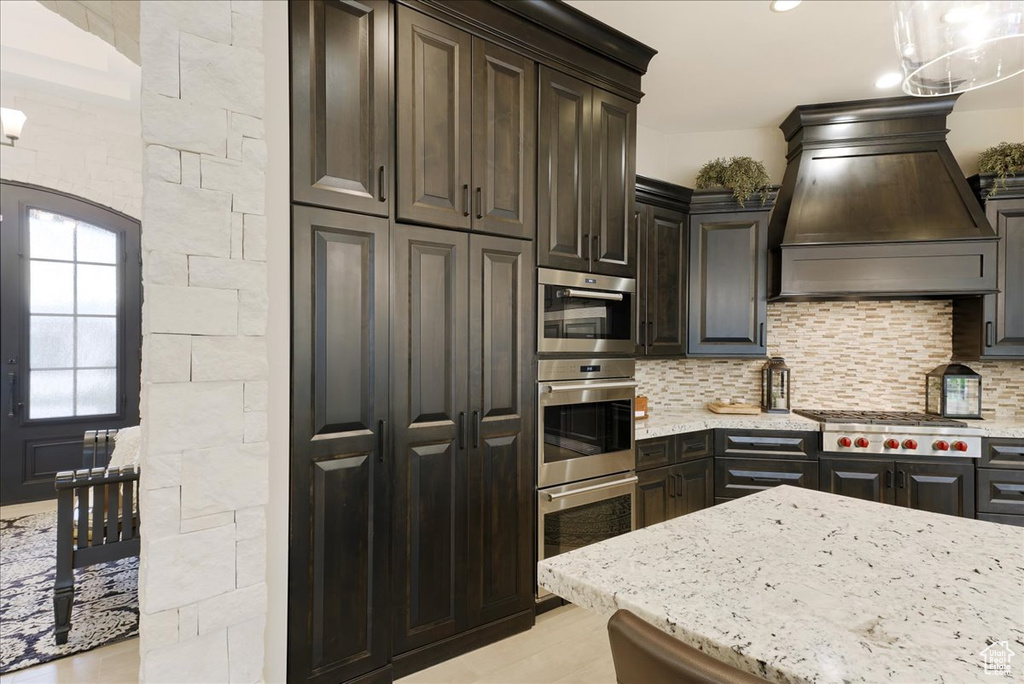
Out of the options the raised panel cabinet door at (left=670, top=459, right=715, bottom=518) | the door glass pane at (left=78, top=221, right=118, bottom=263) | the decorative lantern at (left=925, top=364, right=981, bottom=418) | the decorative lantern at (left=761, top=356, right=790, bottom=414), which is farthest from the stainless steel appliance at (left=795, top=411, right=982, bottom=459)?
the door glass pane at (left=78, top=221, right=118, bottom=263)

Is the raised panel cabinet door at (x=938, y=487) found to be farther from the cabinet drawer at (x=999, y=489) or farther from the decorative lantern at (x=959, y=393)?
the decorative lantern at (x=959, y=393)

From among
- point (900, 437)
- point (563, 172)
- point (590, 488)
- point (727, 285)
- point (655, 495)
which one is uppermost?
point (563, 172)

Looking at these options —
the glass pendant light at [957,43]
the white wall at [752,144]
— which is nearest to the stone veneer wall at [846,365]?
the white wall at [752,144]

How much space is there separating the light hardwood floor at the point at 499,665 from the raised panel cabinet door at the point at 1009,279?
10.8 feet

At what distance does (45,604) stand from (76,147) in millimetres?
3805

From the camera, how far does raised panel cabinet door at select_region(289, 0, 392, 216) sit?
67.9 inches

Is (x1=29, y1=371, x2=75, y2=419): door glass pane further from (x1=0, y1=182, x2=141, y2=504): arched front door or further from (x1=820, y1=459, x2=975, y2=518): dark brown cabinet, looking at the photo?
(x1=820, y1=459, x2=975, y2=518): dark brown cabinet

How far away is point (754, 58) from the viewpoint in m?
2.97

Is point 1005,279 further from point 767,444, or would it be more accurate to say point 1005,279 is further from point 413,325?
point 413,325

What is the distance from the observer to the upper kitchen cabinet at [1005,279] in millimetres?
3270

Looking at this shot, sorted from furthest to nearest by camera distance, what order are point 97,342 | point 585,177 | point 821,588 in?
point 97,342, point 585,177, point 821,588

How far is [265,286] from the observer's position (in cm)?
160

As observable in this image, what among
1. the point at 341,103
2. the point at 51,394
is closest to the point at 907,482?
the point at 341,103

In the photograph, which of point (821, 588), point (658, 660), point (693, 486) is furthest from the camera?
point (693, 486)
